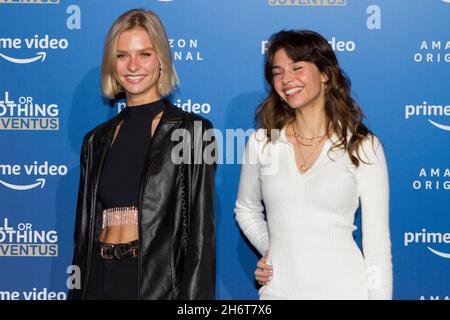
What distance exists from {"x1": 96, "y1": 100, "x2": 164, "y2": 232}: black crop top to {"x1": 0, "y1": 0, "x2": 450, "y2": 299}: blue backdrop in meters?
0.59

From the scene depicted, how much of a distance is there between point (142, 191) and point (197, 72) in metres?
1.02

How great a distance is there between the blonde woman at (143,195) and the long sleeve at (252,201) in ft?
1.00

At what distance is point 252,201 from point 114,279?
0.76m

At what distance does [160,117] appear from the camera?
2.64 meters

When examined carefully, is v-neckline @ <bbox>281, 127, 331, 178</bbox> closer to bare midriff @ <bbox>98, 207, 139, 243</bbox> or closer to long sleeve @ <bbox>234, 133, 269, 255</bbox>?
long sleeve @ <bbox>234, 133, 269, 255</bbox>

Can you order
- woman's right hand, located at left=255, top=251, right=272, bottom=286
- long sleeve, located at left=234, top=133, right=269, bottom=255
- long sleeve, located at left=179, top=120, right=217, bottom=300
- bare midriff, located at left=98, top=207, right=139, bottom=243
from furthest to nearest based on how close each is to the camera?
long sleeve, located at left=234, top=133, right=269, bottom=255 → woman's right hand, located at left=255, top=251, right=272, bottom=286 → bare midriff, located at left=98, top=207, right=139, bottom=243 → long sleeve, located at left=179, top=120, right=217, bottom=300

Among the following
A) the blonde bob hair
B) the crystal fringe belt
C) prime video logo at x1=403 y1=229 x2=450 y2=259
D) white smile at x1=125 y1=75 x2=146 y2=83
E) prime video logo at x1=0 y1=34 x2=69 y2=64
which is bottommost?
prime video logo at x1=403 y1=229 x2=450 y2=259

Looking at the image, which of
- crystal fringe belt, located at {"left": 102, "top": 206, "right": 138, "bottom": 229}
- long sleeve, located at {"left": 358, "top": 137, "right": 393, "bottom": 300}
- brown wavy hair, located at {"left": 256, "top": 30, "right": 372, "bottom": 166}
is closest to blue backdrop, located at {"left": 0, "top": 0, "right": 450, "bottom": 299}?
brown wavy hair, located at {"left": 256, "top": 30, "right": 372, "bottom": 166}

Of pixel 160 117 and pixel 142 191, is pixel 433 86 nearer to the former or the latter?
pixel 160 117

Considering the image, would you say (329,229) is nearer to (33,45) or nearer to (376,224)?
(376,224)

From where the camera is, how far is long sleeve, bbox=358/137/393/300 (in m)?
2.43

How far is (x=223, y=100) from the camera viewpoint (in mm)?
3232

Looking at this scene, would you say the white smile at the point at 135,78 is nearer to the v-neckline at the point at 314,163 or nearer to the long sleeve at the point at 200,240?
the long sleeve at the point at 200,240
